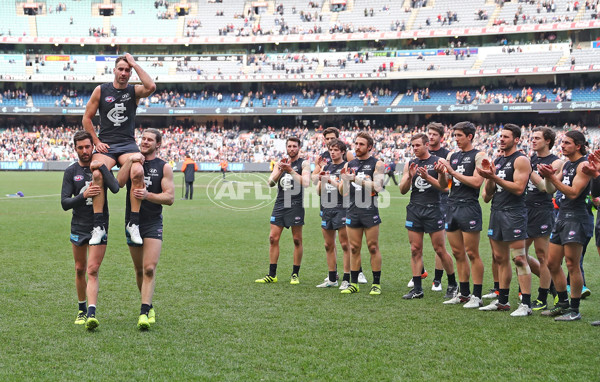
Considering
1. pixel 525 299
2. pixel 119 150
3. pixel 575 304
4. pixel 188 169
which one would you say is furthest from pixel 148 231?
pixel 188 169

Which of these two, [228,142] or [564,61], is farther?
[228,142]

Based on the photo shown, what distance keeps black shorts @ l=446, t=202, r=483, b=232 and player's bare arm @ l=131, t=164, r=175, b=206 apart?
408cm

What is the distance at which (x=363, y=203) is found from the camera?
394 inches

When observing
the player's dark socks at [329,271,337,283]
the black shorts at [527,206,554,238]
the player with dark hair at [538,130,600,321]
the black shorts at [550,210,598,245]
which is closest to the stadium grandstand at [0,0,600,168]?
the player's dark socks at [329,271,337,283]

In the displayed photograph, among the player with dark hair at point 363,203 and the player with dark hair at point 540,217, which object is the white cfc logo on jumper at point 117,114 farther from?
the player with dark hair at point 540,217

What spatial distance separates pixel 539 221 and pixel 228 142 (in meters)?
53.3

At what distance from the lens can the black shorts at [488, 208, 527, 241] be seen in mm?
8398

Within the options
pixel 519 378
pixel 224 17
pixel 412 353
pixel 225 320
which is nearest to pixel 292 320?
pixel 225 320

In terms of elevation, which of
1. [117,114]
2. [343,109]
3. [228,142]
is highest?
[117,114]

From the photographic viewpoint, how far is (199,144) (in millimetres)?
60938

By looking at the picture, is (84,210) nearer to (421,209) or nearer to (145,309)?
(145,309)

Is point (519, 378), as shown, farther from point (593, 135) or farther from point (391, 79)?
point (391, 79)

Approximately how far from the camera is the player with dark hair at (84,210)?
735cm

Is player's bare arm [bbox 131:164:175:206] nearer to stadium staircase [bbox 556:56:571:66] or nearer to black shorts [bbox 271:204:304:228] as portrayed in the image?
black shorts [bbox 271:204:304:228]
